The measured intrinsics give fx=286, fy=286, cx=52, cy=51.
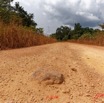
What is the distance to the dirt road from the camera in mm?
3969

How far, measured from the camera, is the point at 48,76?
14.2 feet

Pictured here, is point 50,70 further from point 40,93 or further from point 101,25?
point 101,25

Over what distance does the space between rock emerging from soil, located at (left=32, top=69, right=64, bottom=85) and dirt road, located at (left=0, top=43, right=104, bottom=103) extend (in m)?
0.08

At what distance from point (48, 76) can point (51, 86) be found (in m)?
0.17

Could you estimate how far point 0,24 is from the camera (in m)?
8.64

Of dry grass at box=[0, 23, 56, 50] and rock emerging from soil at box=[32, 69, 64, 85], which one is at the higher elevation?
dry grass at box=[0, 23, 56, 50]

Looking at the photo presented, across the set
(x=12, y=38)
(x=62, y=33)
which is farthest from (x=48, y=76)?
(x=62, y=33)

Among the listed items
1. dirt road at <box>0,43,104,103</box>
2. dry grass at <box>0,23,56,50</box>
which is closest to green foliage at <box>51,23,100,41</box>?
dry grass at <box>0,23,56,50</box>

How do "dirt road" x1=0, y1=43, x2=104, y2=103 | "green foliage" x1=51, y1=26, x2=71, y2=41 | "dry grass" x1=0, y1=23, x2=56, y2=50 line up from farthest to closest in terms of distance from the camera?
1. "green foliage" x1=51, y1=26, x2=71, y2=41
2. "dry grass" x1=0, y1=23, x2=56, y2=50
3. "dirt road" x1=0, y1=43, x2=104, y2=103

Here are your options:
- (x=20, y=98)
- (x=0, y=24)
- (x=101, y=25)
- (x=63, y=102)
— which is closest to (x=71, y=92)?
(x=63, y=102)

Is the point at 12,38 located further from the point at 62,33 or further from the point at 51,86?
the point at 62,33

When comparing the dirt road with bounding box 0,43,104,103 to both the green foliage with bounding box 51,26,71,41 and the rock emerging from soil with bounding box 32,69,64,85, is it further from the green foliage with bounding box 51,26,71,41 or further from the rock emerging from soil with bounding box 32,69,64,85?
the green foliage with bounding box 51,26,71,41

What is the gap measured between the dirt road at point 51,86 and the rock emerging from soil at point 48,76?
0.26ft

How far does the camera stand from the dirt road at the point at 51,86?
3969 millimetres
